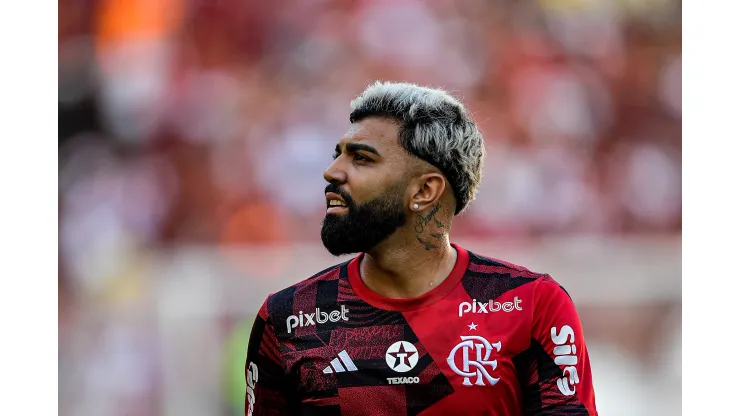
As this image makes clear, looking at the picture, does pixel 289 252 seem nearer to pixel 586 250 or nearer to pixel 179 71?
pixel 179 71

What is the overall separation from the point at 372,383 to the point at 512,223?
13.8 ft

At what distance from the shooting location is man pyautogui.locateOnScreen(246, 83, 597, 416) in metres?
3.02

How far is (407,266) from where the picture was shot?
323 centimetres

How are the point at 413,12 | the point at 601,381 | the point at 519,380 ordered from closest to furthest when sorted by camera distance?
the point at 519,380 < the point at 601,381 < the point at 413,12

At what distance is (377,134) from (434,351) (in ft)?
2.75

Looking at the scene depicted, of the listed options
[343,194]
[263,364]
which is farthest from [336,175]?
[263,364]

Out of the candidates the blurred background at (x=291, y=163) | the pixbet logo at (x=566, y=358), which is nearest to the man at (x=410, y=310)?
the pixbet logo at (x=566, y=358)

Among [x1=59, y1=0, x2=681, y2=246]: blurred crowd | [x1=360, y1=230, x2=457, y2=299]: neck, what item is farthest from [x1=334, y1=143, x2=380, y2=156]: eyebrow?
[x1=59, y1=0, x2=681, y2=246]: blurred crowd

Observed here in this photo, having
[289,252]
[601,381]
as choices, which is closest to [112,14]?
[289,252]

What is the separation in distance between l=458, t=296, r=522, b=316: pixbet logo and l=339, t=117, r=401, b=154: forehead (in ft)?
2.11

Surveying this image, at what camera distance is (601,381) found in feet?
21.7

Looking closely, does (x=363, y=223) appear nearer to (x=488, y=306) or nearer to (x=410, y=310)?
(x=410, y=310)

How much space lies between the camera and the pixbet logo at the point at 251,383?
3320mm

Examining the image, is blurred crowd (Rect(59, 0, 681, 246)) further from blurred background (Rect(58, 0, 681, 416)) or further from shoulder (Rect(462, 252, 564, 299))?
shoulder (Rect(462, 252, 564, 299))
